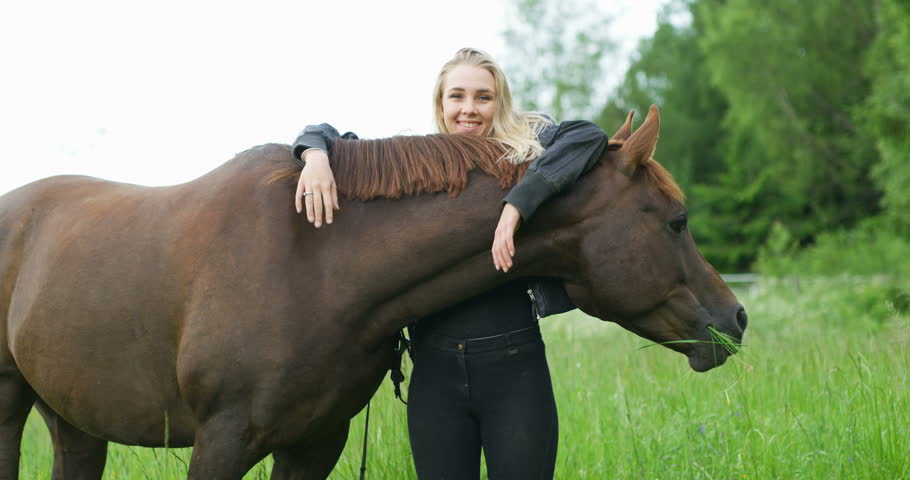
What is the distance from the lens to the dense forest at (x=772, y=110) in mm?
16906

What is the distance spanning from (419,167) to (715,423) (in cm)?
220

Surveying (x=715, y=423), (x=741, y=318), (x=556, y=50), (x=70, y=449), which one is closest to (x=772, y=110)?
(x=556, y=50)

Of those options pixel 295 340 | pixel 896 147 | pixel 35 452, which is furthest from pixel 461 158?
pixel 896 147

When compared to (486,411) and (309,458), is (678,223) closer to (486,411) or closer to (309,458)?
(486,411)

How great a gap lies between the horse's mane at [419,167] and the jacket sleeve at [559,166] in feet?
0.49

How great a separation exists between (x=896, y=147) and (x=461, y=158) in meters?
10.5

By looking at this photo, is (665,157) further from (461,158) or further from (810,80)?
(461,158)

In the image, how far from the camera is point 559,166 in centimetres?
266

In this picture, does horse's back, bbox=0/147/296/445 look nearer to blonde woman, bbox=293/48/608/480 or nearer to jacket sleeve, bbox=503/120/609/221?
blonde woman, bbox=293/48/608/480

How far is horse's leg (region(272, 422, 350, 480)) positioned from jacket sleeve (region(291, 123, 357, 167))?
1126 mm

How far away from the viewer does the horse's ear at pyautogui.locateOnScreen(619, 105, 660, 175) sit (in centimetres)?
279

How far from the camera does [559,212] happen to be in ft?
9.05

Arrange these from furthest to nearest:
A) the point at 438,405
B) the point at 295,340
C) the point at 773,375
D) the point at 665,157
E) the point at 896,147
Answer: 1. the point at 665,157
2. the point at 896,147
3. the point at 773,375
4. the point at 438,405
5. the point at 295,340

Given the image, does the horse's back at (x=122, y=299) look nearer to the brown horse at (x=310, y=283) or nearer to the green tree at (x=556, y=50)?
A: the brown horse at (x=310, y=283)
